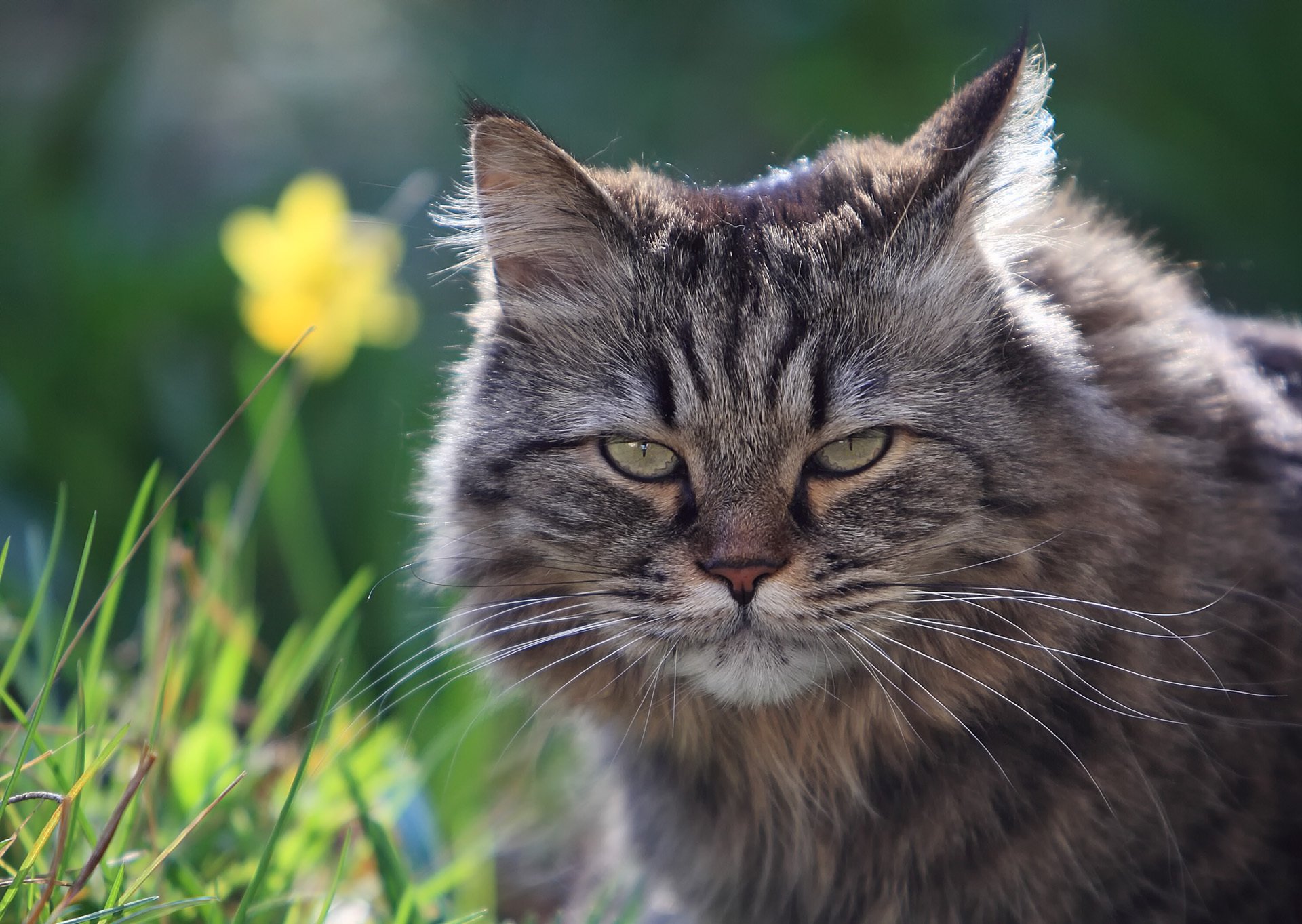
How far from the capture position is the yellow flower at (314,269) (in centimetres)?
222

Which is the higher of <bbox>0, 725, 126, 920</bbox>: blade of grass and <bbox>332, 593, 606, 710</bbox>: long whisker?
<bbox>332, 593, 606, 710</bbox>: long whisker

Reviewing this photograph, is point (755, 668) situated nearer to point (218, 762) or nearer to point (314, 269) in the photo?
point (218, 762)

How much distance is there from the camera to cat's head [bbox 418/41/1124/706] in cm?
141

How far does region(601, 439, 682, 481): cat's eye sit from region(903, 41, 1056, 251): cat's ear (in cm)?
46

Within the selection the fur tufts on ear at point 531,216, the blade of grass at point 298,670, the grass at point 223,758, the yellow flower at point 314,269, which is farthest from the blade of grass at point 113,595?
the yellow flower at point 314,269

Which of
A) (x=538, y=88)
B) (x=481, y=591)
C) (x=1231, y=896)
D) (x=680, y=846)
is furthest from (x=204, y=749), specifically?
(x=538, y=88)

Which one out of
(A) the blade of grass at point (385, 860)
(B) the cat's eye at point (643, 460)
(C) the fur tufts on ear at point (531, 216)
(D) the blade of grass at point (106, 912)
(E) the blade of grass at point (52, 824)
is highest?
(C) the fur tufts on ear at point (531, 216)

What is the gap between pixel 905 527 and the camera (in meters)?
1.40

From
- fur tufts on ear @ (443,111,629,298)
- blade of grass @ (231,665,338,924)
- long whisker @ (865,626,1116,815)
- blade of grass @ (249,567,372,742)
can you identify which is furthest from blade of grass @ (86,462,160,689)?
long whisker @ (865,626,1116,815)

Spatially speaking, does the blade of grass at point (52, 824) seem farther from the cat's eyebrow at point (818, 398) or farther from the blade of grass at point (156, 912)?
the cat's eyebrow at point (818, 398)

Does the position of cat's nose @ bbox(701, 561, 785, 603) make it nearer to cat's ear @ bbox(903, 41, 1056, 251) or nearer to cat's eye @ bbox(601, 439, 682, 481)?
cat's eye @ bbox(601, 439, 682, 481)

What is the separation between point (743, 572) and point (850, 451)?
21 centimetres

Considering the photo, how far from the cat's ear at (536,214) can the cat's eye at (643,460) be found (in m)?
0.25

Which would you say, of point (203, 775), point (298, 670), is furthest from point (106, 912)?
point (298, 670)
